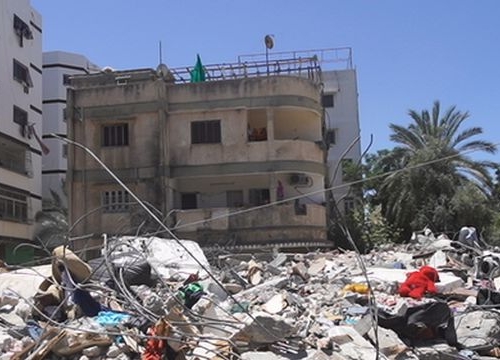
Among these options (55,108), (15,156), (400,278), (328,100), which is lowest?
(400,278)

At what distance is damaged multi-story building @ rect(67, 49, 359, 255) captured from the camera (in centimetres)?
2139

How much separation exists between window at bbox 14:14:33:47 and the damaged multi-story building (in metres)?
11.7

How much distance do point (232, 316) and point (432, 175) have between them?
20.5 meters

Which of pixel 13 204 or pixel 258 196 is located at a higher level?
pixel 13 204

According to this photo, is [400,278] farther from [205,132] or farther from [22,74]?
[22,74]

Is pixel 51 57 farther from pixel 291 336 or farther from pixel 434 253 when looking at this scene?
pixel 291 336

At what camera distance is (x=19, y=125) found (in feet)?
105

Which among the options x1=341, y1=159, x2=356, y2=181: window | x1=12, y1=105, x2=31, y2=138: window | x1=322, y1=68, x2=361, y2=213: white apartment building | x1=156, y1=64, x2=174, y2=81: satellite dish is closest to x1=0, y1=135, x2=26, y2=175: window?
x1=12, y1=105, x2=31, y2=138: window

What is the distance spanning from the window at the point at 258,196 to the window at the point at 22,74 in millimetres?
16070

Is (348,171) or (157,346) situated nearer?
(157,346)

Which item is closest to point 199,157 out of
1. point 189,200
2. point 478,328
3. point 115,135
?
point 189,200

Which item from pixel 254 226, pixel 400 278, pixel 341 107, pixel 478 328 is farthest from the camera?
pixel 341 107

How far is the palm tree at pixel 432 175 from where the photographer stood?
26.1 meters

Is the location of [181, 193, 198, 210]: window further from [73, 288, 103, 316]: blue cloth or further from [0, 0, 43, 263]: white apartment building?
[73, 288, 103, 316]: blue cloth
